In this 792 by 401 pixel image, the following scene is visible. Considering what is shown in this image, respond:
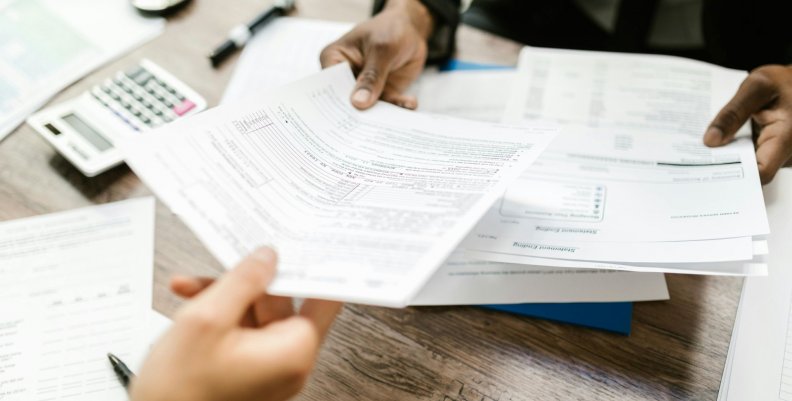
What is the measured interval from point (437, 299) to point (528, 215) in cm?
13

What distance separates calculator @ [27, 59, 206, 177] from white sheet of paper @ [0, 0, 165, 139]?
0.07 meters

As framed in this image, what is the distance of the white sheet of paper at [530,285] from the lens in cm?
57

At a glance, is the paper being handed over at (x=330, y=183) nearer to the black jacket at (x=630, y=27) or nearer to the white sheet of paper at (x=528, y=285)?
the white sheet of paper at (x=528, y=285)

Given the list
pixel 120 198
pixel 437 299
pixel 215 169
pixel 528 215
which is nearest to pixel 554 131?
pixel 528 215

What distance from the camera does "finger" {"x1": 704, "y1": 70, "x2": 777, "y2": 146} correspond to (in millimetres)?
642

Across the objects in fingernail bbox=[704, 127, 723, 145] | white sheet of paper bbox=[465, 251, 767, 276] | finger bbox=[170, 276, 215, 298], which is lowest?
fingernail bbox=[704, 127, 723, 145]

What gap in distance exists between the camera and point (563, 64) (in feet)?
2.56

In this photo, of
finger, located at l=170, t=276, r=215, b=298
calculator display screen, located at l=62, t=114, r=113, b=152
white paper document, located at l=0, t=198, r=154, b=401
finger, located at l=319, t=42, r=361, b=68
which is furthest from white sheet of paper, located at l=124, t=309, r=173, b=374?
finger, located at l=319, t=42, r=361, b=68

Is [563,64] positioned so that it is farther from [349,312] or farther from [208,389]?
[208,389]

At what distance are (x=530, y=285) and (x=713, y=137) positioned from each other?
0.95 ft

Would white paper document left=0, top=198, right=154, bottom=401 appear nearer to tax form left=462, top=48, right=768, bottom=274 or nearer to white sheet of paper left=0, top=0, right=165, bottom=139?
white sheet of paper left=0, top=0, right=165, bottom=139

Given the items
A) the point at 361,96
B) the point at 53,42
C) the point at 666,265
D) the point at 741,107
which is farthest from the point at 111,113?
the point at 741,107

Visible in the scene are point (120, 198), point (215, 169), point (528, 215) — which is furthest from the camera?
point (120, 198)

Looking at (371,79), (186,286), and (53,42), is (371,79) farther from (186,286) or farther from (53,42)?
(53,42)
